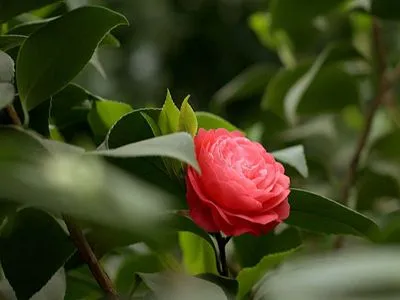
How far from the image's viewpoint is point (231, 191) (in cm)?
51

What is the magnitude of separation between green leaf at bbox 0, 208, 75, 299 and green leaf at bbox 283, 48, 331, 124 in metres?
0.40

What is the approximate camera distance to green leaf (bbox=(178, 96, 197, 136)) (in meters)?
0.52

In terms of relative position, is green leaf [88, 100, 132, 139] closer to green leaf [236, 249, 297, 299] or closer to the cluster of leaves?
the cluster of leaves

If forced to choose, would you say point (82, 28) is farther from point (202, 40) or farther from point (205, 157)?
point (202, 40)

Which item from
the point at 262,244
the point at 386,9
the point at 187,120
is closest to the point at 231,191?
the point at 187,120

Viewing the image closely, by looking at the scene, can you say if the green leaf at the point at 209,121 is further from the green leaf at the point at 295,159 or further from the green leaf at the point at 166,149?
the green leaf at the point at 166,149

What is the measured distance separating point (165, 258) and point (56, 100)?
147mm

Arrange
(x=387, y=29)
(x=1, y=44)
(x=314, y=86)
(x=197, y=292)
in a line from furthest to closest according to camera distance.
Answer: (x=387, y=29) → (x=314, y=86) → (x=1, y=44) → (x=197, y=292)

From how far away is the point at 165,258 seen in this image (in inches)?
26.3

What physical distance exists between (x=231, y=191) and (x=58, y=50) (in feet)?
0.45

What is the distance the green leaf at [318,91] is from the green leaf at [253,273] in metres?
0.41

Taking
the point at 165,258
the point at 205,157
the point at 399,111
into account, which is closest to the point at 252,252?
the point at 165,258

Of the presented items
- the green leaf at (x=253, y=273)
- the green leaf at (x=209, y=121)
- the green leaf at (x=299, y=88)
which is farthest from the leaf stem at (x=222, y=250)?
the green leaf at (x=299, y=88)

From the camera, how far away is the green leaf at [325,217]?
0.55 meters
